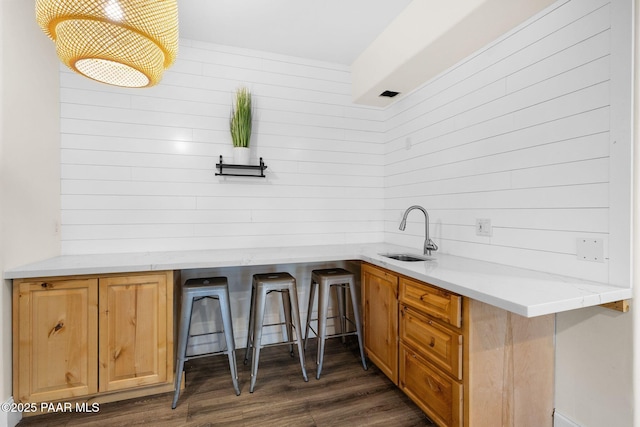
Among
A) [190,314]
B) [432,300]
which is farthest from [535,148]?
[190,314]

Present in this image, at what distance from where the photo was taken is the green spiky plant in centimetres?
254

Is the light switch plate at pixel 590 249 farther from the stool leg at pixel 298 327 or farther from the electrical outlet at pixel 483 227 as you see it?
the stool leg at pixel 298 327

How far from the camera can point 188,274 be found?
2.55m

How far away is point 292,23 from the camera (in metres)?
2.36

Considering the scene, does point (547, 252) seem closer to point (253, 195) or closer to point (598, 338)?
point (598, 338)

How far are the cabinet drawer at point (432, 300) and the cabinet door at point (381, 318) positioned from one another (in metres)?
0.13

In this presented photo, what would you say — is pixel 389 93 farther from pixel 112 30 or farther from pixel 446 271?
pixel 112 30

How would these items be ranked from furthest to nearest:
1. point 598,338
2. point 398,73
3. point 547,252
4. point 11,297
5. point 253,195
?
point 253,195, point 398,73, point 11,297, point 547,252, point 598,338

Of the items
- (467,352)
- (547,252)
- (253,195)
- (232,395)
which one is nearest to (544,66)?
(547,252)

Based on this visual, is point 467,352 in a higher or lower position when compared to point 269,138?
lower

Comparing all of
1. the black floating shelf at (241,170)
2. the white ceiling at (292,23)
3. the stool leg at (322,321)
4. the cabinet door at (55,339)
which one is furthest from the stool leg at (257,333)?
the white ceiling at (292,23)

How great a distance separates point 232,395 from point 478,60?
2.79m

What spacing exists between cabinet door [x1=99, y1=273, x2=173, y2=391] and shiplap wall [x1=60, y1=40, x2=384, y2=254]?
634 mm

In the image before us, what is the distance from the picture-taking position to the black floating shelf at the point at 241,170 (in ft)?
8.48
